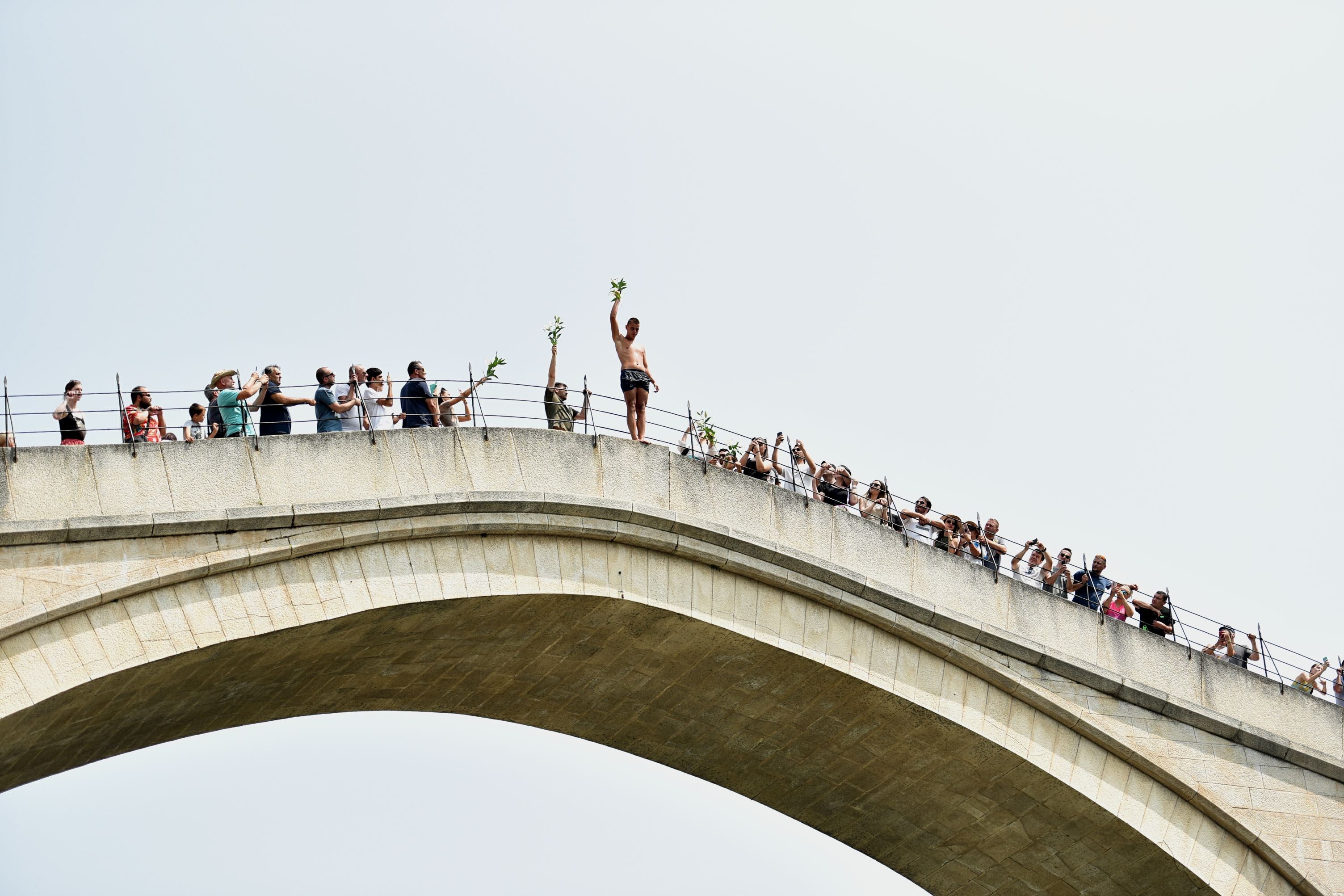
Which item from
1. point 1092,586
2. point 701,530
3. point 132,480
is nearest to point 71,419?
point 132,480

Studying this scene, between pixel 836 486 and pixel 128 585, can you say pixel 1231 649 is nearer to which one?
pixel 836 486

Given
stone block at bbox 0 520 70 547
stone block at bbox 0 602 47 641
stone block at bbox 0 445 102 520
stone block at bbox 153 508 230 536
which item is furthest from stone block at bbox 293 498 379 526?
stone block at bbox 0 602 47 641

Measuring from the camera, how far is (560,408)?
19078 millimetres

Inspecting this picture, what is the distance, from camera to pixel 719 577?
62.8 ft

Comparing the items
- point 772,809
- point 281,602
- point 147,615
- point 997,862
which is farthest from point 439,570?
point 997,862

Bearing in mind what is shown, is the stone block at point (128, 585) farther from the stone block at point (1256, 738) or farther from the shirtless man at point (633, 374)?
the stone block at point (1256, 738)

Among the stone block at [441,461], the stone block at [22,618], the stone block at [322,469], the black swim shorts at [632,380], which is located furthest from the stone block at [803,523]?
the stone block at [22,618]

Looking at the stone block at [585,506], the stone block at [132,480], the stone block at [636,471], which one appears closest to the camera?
the stone block at [132,480]

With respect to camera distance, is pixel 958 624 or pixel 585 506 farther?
pixel 958 624

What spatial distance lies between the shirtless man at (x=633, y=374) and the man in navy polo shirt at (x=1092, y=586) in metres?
5.65

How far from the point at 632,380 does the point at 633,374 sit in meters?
0.07

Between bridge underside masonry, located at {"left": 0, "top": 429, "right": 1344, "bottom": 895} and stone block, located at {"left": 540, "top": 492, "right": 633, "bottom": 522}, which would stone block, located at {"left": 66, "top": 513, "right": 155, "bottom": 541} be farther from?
stone block, located at {"left": 540, "top": 492, "right": 633, "bottom": 522}

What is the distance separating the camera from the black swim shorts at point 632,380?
19438 mm

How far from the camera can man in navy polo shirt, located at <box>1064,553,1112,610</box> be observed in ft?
71.2
